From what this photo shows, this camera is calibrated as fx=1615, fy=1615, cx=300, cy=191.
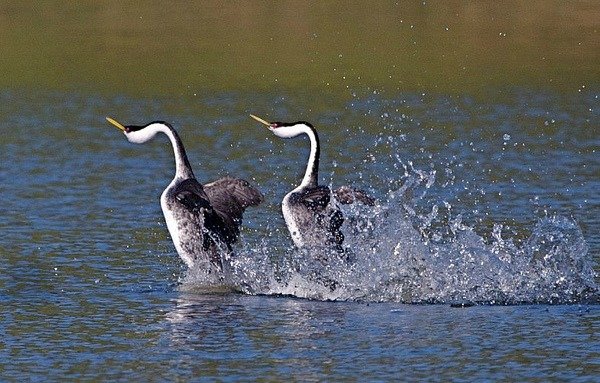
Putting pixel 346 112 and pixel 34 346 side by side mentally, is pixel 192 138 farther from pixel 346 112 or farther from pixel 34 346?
pixel 34 346

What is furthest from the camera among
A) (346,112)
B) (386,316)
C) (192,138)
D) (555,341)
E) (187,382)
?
(346,112)

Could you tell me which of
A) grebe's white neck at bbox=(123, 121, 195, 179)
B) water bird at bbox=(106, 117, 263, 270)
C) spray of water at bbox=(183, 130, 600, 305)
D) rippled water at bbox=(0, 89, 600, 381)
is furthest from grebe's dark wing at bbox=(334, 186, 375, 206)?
grebe's white neck at bbox=(123, 121, 195, 179)

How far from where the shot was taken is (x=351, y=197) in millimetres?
13359

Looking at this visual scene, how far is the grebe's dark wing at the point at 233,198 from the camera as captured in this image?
535 inches

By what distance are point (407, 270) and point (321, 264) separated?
0.67 meters

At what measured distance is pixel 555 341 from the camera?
10.6m

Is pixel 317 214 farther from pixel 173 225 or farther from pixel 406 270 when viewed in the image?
pixel 173 225

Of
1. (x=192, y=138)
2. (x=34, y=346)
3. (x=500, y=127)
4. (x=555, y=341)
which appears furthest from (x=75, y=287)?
(x=500, y=127)

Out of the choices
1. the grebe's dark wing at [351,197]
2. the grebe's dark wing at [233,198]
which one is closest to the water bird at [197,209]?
the grebe's dark wing at [233,198]

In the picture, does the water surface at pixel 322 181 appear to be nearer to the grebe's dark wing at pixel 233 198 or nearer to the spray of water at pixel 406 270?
the spray of water at pixel 406 270

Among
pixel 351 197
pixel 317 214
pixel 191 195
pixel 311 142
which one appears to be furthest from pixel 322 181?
pixel 191 195

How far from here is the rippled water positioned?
33.9ft

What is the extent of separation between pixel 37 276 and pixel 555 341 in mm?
4466

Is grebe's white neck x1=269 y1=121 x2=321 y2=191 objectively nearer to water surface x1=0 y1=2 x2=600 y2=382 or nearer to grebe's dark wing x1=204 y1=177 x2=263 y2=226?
grebe's dark wing x1=204 y1=177 x2=263 y2=226
